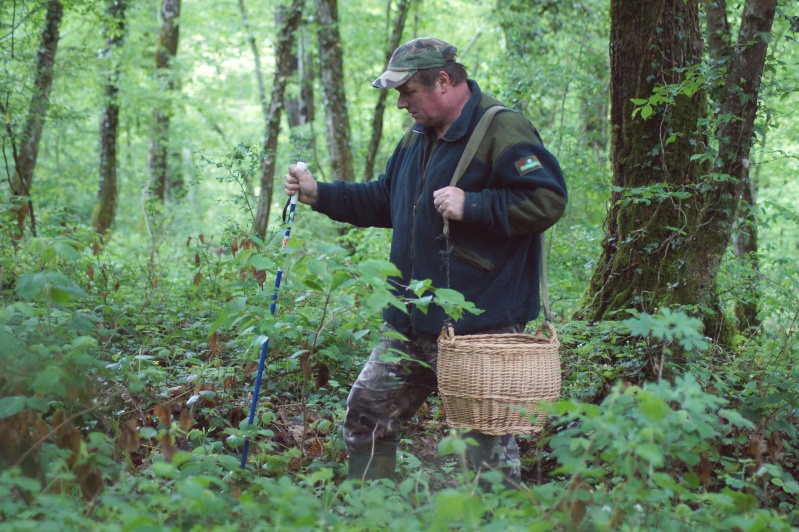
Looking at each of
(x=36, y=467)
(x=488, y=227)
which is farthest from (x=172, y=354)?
(x=488, y=227)

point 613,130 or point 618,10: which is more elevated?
point 618,10

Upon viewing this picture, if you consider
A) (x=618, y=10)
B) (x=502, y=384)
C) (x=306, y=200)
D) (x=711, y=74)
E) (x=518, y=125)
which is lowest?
(x=502, y=384)

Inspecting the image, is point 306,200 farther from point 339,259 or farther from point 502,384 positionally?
point 502,384

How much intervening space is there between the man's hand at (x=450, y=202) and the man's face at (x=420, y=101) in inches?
19.9

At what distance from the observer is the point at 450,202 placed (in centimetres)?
346

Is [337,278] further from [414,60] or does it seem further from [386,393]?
[414,60]

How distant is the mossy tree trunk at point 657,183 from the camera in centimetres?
506

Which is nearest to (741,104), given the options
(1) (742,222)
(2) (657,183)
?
(2) (657,183)

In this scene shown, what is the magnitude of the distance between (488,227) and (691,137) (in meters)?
2.84

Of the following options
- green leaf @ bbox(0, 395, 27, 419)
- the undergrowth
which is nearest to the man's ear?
the undergrowth

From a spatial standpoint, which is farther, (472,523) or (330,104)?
(330,104)

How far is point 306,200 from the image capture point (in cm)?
422

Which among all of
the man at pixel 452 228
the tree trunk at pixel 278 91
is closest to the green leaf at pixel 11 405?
the man at pixel 452 228

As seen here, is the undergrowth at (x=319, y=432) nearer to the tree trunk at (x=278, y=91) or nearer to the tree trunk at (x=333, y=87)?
the tree trunk at (x=333, y=87)
